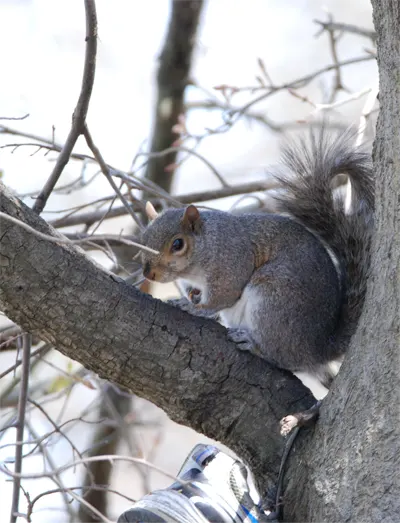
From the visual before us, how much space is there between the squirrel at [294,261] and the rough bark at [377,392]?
39 cm

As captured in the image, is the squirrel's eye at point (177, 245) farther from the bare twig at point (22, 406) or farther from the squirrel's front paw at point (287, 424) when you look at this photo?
the squirrel's front paw at point (287, 424)

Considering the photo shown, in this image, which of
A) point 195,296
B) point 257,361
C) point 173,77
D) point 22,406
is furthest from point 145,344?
point 173,77

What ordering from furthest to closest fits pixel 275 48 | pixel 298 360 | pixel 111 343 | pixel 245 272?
pixel 275 48 → pixel 245 272 → pixel 298 360 → pixel 111 343

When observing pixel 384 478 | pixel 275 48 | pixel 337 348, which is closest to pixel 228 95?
pixel 337 348

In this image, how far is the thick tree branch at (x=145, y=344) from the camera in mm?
1581

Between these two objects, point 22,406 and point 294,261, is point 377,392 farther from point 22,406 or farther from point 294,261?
point 22,406

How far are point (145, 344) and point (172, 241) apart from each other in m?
0.66

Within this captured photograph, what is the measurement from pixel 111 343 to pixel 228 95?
140cm

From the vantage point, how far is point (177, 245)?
233 cm

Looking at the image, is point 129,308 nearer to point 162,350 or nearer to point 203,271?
point 162,350

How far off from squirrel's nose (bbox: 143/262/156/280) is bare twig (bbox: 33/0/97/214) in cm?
44

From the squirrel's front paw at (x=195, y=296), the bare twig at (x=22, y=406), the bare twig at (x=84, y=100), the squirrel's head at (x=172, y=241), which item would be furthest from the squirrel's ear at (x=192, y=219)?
the bare twig at (x=22, y=406)

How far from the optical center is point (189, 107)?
3.53m

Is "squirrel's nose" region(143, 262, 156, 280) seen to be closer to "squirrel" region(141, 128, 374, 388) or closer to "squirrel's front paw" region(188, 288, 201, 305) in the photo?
"squirrel" region(141, 128, 374, 388)
